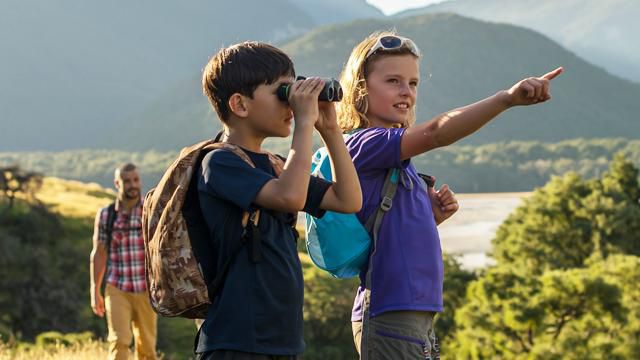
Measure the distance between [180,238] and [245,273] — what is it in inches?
9.6

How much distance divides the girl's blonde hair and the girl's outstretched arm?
0.41 m

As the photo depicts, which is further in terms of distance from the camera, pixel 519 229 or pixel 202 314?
pixel 519 229

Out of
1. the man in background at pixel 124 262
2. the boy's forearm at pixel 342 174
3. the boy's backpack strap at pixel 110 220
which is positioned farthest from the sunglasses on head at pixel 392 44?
the boy's backpack strap at pixel 110 220

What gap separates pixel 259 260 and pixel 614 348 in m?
23.7

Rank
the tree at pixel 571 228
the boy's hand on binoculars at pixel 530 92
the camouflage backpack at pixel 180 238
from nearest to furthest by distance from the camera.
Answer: the boy's hand on binoculars at pixel 530 92, the camouflage backpack at pixel 180 238, the tree at pixel 571 228

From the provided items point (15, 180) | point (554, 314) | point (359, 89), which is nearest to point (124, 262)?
point (359, 89)

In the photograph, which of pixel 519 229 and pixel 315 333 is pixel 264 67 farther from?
pixel 519 229

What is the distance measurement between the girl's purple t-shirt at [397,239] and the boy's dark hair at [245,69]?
49 cm

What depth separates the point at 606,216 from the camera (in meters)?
41.1

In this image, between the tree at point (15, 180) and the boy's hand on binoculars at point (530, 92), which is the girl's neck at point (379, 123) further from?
the tree at point (15, 180)

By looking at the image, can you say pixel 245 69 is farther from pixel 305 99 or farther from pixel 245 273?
pixel 245 273

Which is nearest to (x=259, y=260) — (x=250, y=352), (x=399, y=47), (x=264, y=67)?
(x=250, y=352)

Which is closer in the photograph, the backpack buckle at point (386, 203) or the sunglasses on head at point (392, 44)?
the backpack buckle at point (386, 203)

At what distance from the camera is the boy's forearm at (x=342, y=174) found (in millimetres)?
3045
